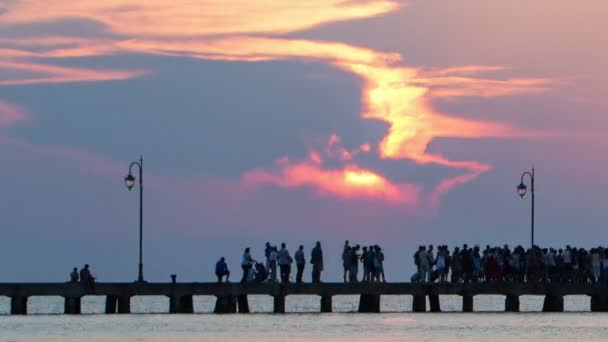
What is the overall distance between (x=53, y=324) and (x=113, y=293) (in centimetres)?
541

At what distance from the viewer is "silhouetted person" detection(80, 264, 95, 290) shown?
74.0m

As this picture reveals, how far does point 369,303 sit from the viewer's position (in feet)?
262

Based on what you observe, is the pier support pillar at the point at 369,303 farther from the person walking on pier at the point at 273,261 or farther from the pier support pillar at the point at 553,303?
the pier support pillar at the point at 553,303

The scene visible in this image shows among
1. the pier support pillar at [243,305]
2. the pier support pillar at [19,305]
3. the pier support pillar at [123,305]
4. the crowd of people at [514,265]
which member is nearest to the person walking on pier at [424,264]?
the crowd of people at [514,265]

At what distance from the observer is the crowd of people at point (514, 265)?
74.0 m

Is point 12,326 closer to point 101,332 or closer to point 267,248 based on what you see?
point 101,332

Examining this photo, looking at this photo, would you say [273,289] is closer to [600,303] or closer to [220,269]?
[220,269]

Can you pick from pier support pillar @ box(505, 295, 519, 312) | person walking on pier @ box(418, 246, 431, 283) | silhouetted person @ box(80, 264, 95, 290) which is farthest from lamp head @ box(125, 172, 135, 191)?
pier support pillar @ box(505, 295, 519, 312)

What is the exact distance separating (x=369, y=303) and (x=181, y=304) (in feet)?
24.8

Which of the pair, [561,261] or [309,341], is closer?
[309,341]

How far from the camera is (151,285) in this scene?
73562mm

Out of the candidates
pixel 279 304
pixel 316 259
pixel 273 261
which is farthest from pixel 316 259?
pixel 279 304

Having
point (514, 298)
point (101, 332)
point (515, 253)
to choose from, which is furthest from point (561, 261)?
point (101, 332)

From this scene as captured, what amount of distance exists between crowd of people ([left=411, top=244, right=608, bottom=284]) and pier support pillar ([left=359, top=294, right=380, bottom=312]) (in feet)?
16.0
